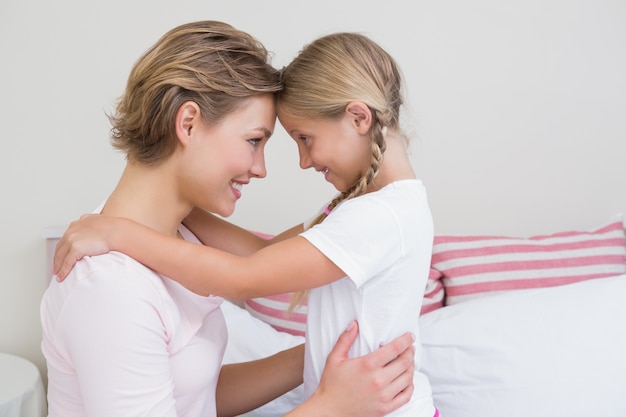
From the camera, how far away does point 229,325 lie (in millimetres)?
1869

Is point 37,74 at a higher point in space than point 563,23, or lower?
lower

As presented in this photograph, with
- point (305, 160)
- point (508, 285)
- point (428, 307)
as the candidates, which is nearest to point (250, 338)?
point (428, 307)

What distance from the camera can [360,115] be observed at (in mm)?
1275

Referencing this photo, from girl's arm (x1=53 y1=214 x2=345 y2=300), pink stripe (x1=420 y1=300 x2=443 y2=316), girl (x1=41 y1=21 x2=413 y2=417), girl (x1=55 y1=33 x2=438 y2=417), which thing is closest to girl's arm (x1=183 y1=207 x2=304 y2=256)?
girl (x1=55 y1=33 x2=438 y2=417)

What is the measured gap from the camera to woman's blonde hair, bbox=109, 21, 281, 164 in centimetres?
113

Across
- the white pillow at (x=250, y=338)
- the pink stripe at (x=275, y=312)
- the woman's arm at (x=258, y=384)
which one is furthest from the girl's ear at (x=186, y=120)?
the pink stripe at (x=275, y=312)

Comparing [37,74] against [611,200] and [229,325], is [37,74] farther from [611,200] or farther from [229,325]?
[611,200]

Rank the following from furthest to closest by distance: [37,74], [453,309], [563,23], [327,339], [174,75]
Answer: [563,23], [37,74], [453,309], [327,339], [174,75]

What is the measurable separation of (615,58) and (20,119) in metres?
2.03

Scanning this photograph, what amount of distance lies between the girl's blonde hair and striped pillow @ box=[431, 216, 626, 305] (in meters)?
0.85

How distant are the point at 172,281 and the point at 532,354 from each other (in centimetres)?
91

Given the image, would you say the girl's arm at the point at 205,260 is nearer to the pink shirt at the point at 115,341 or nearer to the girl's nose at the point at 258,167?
the pink shirt at the point at 115,341

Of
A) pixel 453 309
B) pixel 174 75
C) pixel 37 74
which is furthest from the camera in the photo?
pixel 37 74

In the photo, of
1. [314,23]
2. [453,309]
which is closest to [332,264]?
[453,309]
